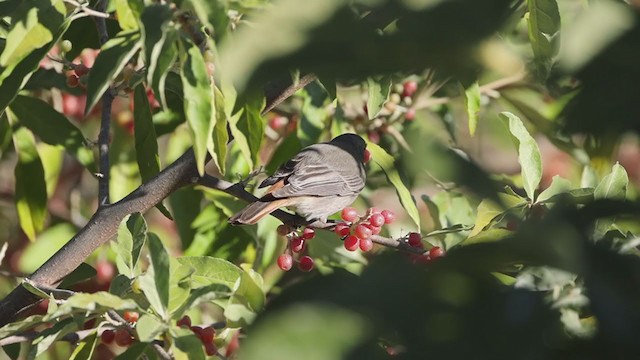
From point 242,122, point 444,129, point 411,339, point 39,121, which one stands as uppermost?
point 411,339

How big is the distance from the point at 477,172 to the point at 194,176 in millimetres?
1237

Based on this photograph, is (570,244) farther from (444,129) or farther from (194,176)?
(444,129)

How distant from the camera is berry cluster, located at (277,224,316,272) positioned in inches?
86.0

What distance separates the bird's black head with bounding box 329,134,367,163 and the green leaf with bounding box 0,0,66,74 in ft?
4.20

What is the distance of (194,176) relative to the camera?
1.78 m

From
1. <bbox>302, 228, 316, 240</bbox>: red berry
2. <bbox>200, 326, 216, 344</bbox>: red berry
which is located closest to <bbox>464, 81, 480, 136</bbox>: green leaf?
<bbox>302, 228, 316, 240</bbox>: red berry

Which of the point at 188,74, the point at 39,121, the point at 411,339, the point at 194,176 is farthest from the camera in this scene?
the point at 39,121

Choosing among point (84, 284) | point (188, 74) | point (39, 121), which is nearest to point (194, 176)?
point (188, 74)

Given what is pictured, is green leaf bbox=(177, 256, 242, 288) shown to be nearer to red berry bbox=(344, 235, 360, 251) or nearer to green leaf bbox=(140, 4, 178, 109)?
green leaf bbox=(140, 4, 178, 109)

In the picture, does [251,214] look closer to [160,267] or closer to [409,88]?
[160,267]

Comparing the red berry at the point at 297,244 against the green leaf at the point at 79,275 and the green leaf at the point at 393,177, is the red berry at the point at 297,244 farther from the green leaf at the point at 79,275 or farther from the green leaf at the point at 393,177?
the green leaf at the point at 79,275

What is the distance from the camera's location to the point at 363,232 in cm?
208

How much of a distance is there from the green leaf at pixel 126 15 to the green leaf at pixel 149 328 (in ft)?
1.69

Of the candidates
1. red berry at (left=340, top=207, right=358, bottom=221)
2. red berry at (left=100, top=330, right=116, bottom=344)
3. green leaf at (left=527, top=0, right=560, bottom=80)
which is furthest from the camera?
red berry at (left=340, top=207, right=358, bottom=221)
